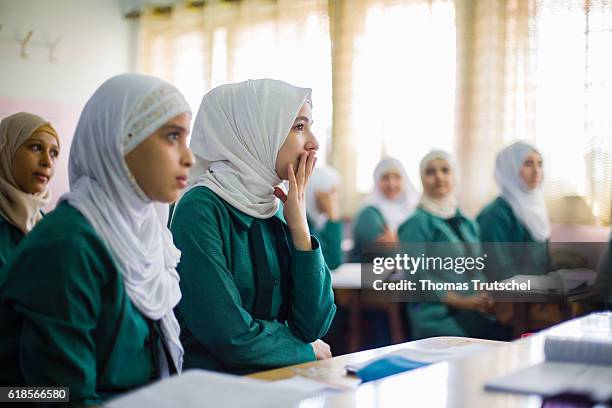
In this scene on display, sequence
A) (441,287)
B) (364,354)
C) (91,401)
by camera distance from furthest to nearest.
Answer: (441,287) < (364,354) < (91,401)

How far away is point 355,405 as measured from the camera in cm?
94

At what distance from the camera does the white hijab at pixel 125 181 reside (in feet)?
4.17

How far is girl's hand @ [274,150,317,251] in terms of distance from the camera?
173cm

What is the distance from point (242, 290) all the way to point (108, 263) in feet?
1.60

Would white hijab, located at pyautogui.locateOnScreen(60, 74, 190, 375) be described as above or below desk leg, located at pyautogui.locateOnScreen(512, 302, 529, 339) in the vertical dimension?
above

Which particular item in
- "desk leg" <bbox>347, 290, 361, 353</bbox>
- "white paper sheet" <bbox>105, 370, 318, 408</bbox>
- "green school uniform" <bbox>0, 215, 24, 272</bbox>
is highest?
"green school uniform" <bbox>0, 215, 24, 272</bbox>

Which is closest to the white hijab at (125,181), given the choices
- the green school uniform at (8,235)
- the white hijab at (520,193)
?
the green school uniform at (8,235)

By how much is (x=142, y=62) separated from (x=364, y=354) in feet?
16.9

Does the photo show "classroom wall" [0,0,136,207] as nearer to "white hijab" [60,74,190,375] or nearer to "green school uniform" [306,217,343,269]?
"green school uniform" [306,217,343,269]

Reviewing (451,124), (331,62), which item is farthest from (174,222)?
(331,62)

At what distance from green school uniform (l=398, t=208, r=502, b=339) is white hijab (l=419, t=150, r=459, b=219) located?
0.25 ft

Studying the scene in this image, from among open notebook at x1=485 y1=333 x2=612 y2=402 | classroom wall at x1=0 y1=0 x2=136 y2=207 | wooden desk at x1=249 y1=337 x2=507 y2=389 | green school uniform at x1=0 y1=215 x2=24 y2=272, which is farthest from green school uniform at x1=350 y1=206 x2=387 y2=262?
open notebook at x1=485 y1=333 x2=612 y2=402

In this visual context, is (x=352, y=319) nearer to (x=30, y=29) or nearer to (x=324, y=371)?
(x=324, y=371)

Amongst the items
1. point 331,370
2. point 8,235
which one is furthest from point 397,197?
point 331,370
